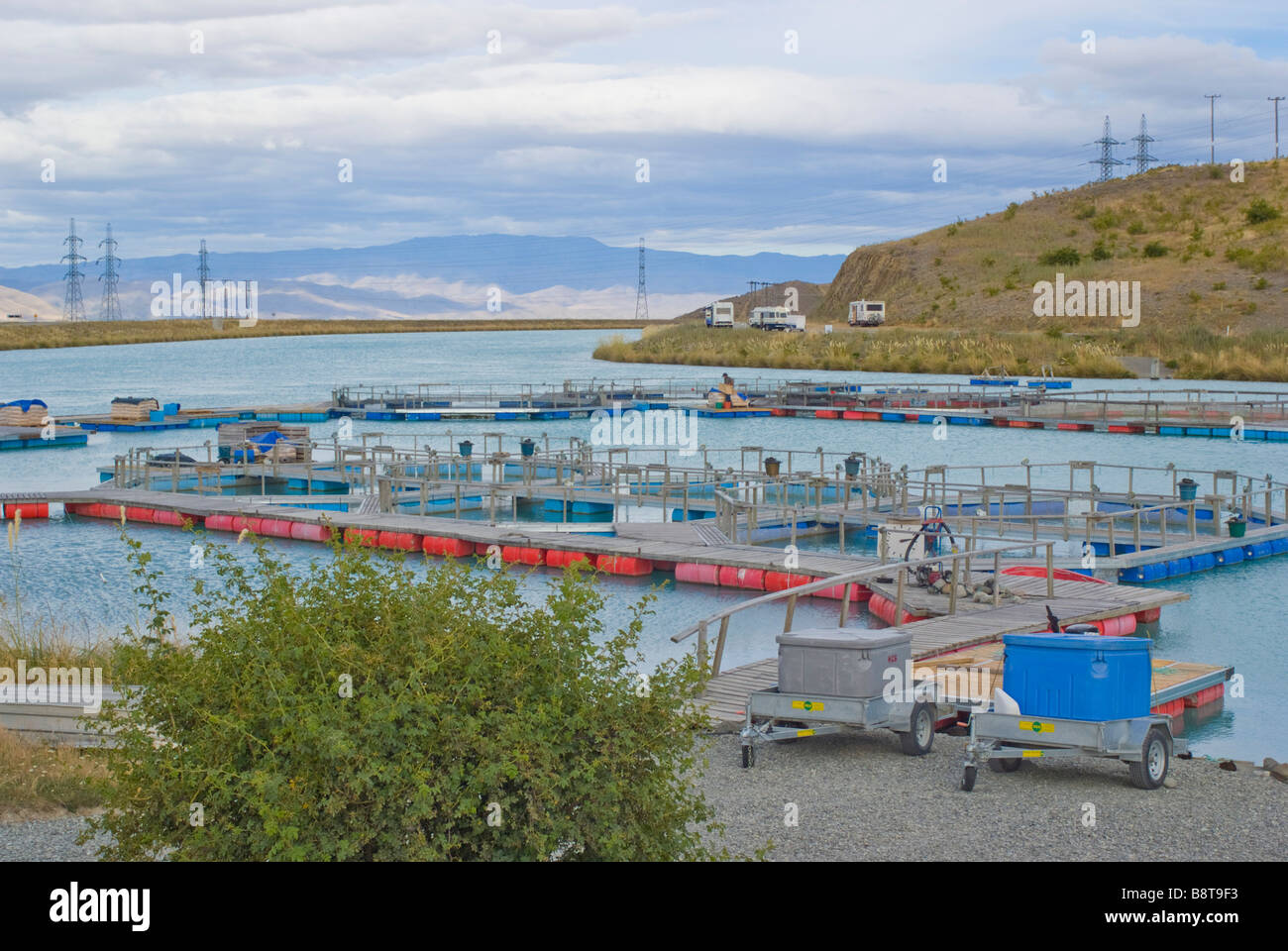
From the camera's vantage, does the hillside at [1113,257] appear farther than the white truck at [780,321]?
No

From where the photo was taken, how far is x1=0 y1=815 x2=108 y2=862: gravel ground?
26.7ft

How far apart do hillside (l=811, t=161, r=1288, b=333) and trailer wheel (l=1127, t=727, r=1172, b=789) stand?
74.8 meters

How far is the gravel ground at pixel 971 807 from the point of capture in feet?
29.3

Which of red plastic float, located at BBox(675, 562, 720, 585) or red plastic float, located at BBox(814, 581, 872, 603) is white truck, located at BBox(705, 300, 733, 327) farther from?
red plastic float, located at BBox(814, 581, 872, 603)

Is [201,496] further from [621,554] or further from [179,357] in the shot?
[179,357]

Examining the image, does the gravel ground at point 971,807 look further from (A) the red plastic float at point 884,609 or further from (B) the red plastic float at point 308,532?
(B) the red plastic float at point 308,532

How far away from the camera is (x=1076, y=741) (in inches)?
412

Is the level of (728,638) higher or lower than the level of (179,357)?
lower

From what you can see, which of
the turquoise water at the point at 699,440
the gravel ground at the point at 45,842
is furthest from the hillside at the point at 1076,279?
the gravel ground at the point at 45,842

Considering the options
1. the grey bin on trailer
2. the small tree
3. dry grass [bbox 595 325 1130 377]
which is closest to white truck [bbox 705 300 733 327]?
dry grass [bbox 595 325 1130 377]

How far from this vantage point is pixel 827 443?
163 feet

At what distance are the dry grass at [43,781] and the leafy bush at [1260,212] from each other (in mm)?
98501
